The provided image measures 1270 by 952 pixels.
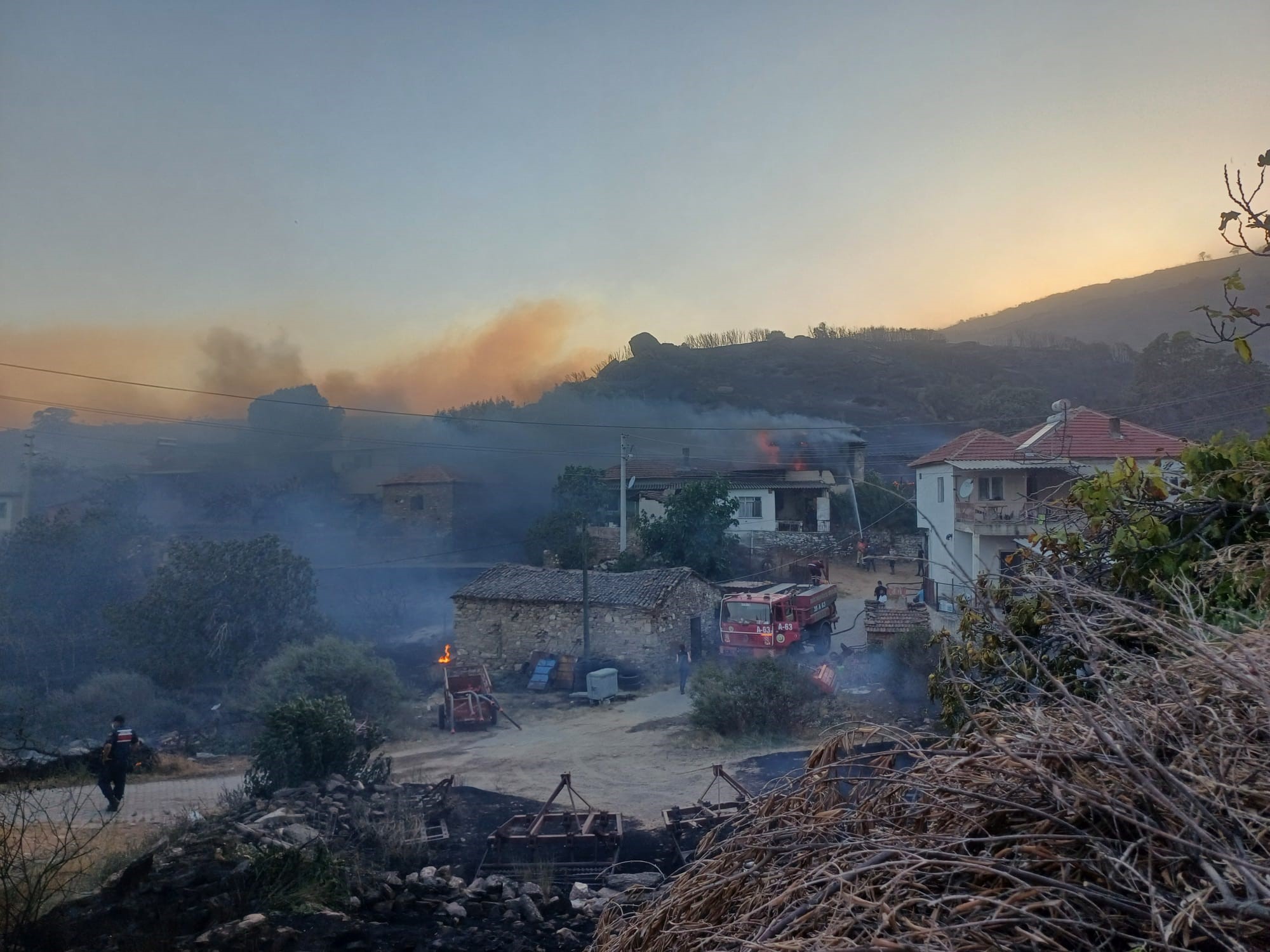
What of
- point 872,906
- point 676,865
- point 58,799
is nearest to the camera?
point 872,906

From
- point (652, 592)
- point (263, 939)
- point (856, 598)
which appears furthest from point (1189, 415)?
point (263, 939)

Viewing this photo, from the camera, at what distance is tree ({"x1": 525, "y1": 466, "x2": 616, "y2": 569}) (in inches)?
1287

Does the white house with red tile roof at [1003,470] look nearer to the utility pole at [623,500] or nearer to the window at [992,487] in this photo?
the window at [992,487]

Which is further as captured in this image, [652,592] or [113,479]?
[113,479]

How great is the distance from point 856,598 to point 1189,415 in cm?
2053

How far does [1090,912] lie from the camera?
1771 millimetres

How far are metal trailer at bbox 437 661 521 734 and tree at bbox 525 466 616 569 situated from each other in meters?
11.0

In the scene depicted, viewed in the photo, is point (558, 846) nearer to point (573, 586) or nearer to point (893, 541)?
point (573, 586)

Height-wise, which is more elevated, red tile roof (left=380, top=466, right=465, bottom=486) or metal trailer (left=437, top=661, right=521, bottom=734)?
red tile roof (left=380, top=466, right=465, bottom=486)

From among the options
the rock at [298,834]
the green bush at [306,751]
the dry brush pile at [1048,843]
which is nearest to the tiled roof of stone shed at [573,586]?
the green bush at [306,751]

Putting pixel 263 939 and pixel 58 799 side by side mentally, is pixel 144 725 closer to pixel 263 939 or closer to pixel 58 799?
pixel 58 799

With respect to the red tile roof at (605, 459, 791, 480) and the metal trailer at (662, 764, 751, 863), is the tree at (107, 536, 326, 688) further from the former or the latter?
the red tile roof at (605, 459, 791, 480)

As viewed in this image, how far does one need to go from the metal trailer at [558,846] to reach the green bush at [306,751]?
394cm

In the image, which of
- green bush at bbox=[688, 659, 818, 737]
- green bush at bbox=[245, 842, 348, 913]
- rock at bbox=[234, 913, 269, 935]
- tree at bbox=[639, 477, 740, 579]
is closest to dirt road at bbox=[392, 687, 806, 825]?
green bush at bbox=[688, 659, 818, 737]
